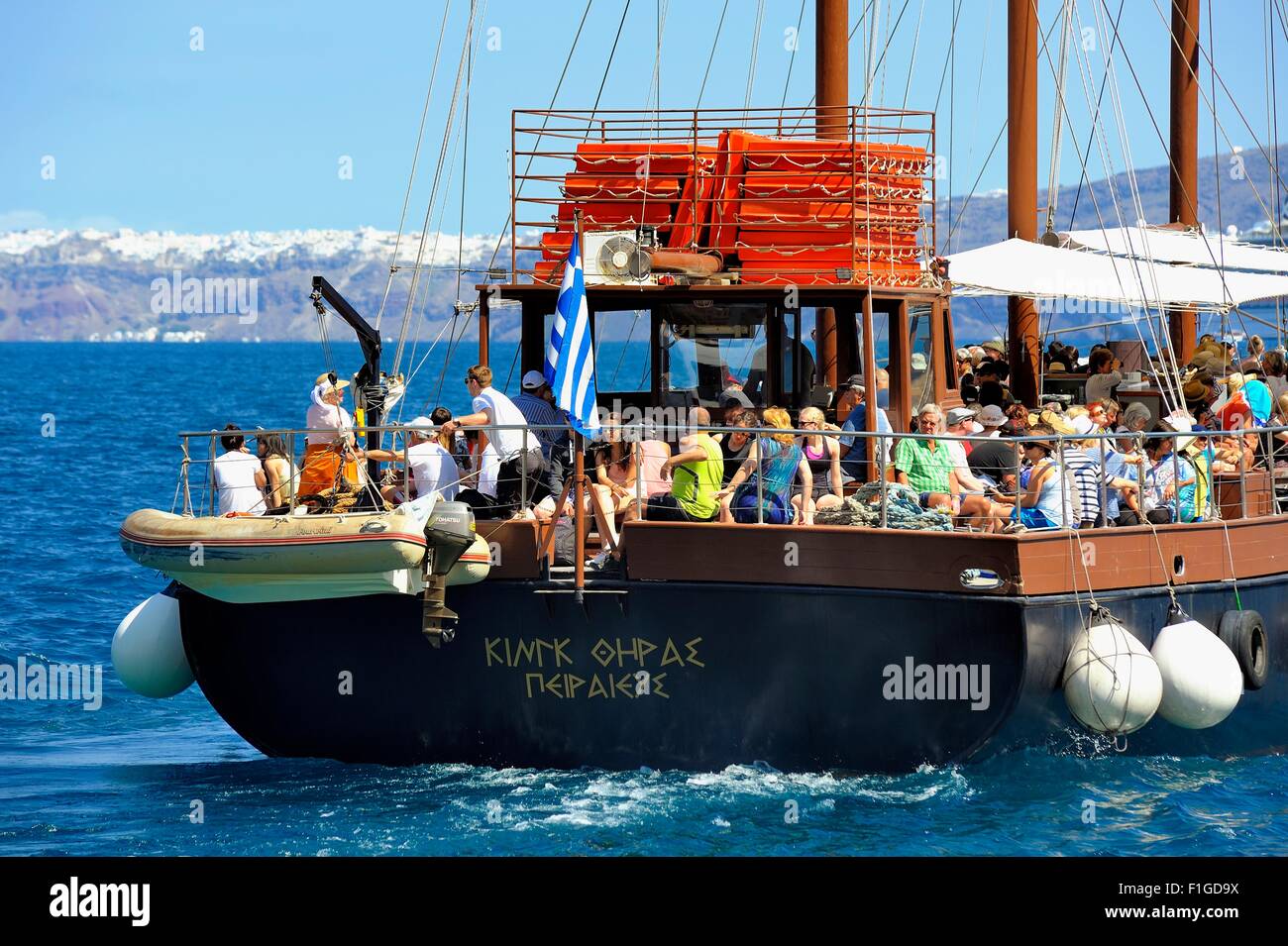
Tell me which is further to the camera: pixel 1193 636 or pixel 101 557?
pixel 101 557

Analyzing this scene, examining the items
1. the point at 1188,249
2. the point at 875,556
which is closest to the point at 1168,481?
the point at 875,556

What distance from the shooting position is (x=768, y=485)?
14633 millimetres

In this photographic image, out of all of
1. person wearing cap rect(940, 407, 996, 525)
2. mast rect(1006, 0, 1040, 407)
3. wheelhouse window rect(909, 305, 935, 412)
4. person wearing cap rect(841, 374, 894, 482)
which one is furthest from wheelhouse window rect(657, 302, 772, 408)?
mast rect(1006, 0, 1040, 407)

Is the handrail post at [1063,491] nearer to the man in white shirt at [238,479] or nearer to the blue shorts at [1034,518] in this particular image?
the blue shorts at [1034,518]

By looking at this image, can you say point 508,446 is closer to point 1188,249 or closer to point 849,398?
point 849,398

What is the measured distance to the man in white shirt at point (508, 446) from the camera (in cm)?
1507

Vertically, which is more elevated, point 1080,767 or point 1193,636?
point 1193,636

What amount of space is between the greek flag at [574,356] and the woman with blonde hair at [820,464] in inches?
64.7
